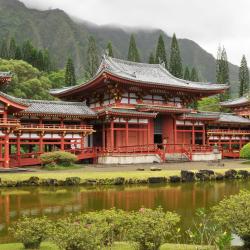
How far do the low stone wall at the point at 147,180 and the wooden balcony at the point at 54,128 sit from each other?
11397mm

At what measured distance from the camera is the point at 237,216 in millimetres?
10102

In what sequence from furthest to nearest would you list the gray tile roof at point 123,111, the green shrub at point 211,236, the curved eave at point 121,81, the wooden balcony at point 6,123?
the curved eave at point 121,81 → the gray tile roof at point 123,111 → the wooden balcony at point 6,123 → the green shrub at point 211,236

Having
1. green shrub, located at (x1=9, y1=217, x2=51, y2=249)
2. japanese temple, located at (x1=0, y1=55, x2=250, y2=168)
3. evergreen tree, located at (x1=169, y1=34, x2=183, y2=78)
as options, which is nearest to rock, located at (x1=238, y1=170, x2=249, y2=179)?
japanese temple, located at (x1=0, y1=55, x2=250, y2=168)

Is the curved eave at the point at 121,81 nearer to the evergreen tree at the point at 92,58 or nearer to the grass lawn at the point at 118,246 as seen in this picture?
the grass lawn at the point at 118,246

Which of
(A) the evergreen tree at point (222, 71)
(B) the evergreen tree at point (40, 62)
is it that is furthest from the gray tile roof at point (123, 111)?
(B) the evergreen tree at point (40, 62)

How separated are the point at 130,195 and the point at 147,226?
11.8m

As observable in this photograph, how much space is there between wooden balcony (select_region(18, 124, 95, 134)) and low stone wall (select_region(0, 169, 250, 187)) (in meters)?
11.4

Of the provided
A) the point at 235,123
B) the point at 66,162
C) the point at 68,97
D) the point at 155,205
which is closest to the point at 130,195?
the point at 155,205

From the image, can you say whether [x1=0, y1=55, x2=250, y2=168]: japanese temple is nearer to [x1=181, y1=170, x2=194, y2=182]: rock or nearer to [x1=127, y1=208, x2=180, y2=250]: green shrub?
[x1=181, y1=170, x2=194, y2=182]: rock

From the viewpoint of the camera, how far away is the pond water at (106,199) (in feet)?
53.7

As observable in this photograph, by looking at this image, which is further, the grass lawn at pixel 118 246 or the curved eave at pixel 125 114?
the curved eave at pixel 125 114

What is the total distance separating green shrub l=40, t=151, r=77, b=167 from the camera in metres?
33.1

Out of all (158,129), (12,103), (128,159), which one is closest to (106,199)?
(12,103)

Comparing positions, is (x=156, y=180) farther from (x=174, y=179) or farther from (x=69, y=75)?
(x=69, y=75)
